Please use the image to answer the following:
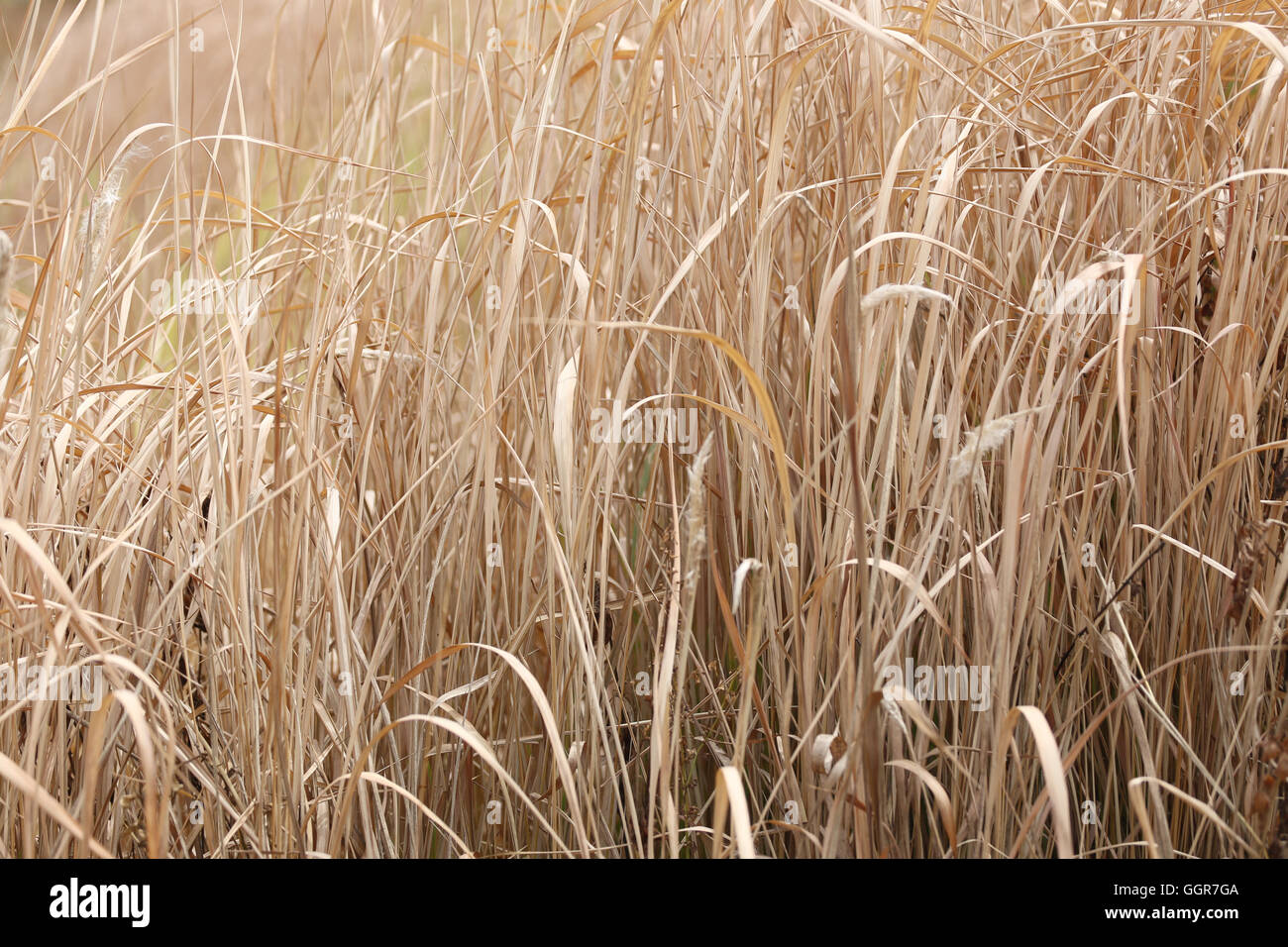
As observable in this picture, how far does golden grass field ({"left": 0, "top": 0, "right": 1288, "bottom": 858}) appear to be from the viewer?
2.42 feet

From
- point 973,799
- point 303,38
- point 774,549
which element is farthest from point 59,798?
point 303,38

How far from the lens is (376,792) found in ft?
2.55

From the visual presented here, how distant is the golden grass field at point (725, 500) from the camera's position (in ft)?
2.42

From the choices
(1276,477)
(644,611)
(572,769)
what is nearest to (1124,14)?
(1276,477)

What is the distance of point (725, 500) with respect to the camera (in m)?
0.84

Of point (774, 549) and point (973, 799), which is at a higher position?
point (774, 549)
